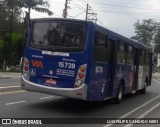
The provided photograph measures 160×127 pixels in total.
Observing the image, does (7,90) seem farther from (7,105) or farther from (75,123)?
(75,123)

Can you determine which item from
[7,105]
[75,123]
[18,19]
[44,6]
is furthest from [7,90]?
[18,19]

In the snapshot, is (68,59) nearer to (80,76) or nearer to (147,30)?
(80,76)

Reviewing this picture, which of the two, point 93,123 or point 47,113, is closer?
point 93,123

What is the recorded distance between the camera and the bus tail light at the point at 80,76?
39.2ft

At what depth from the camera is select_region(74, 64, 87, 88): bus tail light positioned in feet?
39.2

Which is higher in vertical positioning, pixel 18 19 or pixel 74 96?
pixel 18 19

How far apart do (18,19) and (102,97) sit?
6411 centimetres

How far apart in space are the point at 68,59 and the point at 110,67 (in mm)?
2622

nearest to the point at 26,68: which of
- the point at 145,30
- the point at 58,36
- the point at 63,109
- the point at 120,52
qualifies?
the point at 58,36

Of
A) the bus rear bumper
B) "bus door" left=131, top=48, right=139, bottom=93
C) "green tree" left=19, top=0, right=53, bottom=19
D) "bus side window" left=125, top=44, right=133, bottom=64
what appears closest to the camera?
the bus rear bumper

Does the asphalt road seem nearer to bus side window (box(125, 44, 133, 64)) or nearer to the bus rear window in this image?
the bus rear window

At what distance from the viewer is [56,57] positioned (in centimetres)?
1238

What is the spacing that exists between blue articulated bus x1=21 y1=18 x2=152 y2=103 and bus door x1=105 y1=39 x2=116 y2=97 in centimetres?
4

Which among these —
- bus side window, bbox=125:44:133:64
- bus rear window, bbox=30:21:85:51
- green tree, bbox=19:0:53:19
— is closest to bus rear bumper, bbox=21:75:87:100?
bus rear window, bbox=30:21:85:51
